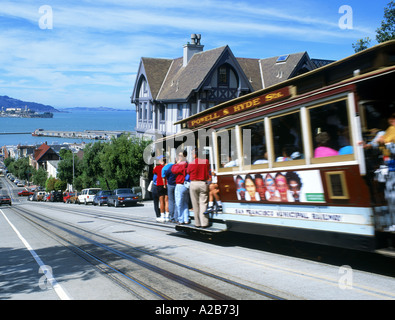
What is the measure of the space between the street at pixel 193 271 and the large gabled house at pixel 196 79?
26315 mm

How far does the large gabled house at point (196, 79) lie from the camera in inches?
1452

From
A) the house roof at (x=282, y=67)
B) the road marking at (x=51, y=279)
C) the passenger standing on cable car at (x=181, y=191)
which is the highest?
the house roof at (x=282, y=67)

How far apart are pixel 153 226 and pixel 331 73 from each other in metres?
9.69

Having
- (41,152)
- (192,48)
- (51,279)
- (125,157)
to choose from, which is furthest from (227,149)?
(41,152)

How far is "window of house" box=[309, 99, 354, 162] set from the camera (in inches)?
275

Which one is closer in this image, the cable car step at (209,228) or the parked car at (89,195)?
the cable car step at (209,228)

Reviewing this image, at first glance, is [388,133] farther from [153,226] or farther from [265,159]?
[153,226]

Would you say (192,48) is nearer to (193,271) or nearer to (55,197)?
(193,271)

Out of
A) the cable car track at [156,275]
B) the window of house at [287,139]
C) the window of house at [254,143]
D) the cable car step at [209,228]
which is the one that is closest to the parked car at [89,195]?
the cable car track at [156,275]

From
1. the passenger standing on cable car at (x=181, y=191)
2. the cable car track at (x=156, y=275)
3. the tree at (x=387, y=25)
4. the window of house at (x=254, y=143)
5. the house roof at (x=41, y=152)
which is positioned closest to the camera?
the cable car track at (x=156, y=275)

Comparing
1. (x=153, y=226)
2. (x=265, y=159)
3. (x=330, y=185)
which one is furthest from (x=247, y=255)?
(x=153, y=226)

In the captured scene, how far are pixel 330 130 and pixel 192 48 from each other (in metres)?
36.3

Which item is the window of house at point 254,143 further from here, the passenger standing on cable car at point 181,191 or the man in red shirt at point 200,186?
the passenger standing on cable car at point 181,191
